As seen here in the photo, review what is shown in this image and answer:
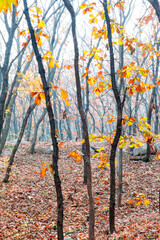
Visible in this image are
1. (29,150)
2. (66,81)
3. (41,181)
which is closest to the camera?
(41,181)

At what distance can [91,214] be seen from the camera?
379 cm

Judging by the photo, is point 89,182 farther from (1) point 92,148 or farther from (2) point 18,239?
(1) point 92,148

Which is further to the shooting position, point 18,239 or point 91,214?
point 18,239

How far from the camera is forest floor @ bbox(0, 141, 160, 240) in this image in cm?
495

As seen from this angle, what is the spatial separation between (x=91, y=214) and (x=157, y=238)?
121cm

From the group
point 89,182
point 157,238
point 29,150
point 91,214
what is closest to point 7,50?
point 89,182

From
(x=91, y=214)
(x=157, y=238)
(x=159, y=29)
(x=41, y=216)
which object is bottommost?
(x=41, y=216)

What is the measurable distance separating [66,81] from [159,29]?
19.2 metres

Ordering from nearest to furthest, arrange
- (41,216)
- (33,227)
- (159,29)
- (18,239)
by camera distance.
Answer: (18,239)
(33,227)
(41,216)
(159,29)

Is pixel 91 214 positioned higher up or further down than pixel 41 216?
higher up

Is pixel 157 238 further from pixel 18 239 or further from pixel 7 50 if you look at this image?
pixel 7 50

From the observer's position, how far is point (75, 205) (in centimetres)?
707

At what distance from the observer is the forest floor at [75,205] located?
4945mm

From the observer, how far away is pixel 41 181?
9.42 metres
